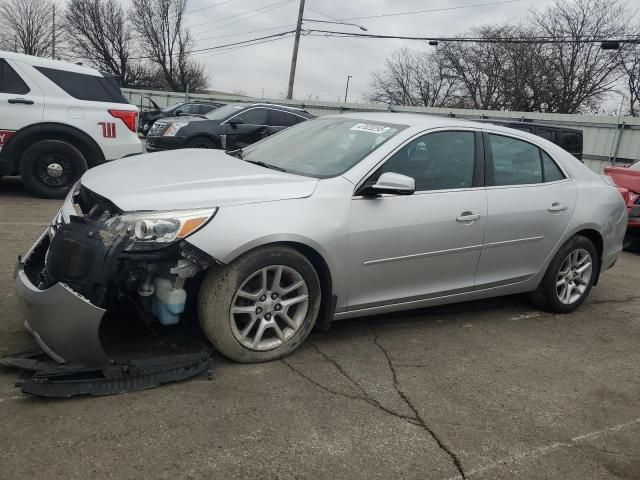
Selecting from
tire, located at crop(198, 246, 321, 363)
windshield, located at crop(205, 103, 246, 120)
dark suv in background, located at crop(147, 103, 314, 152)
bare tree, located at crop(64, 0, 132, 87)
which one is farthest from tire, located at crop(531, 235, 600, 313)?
bare tree, located at crop(64, 0, 132, 87)

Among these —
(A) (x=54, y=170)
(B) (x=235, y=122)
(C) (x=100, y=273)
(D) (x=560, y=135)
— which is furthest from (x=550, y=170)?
(D) (x=560, y=135)

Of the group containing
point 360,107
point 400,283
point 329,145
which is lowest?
point 400,283

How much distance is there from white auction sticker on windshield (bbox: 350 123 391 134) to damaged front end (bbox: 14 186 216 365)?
1517 mm

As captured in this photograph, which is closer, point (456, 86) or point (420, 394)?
point (420, 394)

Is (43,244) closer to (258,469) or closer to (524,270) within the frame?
(258,469)

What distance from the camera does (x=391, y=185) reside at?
3486 millimetres

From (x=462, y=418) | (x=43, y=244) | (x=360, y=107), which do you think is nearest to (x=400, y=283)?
(x=462, y=418)

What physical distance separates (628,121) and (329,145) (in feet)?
50.8

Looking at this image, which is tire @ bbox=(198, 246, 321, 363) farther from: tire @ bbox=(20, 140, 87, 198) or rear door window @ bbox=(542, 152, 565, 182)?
tire @ bbox=(20, 140, 87, 198)

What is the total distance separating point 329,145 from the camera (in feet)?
13.4

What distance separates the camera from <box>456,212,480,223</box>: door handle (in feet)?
12.9

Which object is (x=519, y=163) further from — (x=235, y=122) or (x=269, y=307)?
(x=235, y=122)

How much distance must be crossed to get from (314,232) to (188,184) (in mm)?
791

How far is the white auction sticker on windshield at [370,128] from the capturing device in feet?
13.2
